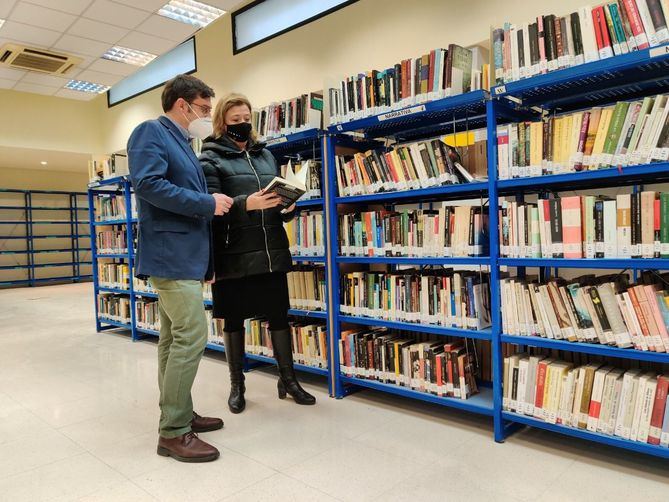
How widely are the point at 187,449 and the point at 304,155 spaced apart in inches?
91.0

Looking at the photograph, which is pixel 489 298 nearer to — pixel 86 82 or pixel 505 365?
pixel 505 365

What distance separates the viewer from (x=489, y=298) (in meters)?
2.59

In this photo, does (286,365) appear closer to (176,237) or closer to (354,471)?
(354,471)

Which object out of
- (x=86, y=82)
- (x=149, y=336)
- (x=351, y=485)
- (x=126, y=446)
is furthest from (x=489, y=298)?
(x=86, y=82)

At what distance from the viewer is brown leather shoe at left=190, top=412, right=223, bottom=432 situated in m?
2.56

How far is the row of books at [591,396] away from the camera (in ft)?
6.37

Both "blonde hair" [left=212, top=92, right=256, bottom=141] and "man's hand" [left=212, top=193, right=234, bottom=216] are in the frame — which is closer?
"man's hand" [left=212, top=193, right=234, bottom=216]

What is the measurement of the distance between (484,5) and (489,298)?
10.5ft

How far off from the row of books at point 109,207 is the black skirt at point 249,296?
104 inches

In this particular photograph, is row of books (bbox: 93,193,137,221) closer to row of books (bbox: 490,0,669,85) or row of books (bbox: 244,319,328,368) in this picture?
row of books (bbox: 244,319,328,368)

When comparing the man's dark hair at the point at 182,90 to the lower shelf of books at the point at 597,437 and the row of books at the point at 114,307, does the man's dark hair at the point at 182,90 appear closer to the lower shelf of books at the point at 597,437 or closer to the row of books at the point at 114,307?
the lower shelf of books at the point at 597,437

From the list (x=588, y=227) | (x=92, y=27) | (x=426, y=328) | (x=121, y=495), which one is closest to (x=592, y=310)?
(x=588, y=227)

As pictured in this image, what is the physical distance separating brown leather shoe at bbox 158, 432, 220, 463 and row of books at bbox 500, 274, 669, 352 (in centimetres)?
152

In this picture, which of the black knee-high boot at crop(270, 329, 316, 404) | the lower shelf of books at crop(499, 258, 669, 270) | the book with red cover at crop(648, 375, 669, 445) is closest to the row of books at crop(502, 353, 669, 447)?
the book with red cover at crop(648, 375, 669, 445)
